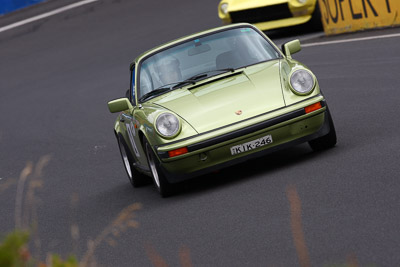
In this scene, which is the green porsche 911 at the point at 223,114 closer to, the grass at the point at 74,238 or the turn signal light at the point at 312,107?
the turn signal light at the point at 312,107

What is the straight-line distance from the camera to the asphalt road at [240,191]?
18.3 ft

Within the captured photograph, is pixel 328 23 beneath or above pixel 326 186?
beneath

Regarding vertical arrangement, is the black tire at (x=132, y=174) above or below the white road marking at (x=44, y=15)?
above

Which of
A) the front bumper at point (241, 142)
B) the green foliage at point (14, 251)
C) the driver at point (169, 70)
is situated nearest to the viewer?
the green foliage at point (14, 251)

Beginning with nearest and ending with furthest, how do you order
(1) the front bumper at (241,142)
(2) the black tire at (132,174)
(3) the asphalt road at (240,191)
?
(3) the asphalt road at (240,191) < (1) the front bumper at (241,142) < (2) the black tire at (132,174)

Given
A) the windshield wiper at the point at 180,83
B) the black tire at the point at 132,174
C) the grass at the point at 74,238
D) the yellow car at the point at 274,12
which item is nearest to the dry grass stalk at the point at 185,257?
the grass at the point at 74,238

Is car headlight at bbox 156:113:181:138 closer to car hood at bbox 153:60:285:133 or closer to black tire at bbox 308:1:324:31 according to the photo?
car hood at bbox 153:60:285:133

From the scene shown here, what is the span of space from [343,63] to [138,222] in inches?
307

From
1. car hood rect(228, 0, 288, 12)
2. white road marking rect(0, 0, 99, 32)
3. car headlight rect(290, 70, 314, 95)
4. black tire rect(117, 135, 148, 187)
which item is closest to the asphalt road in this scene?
black tire rect(117, 135, 148, 187)

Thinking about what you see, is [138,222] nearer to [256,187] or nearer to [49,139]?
[256,187]

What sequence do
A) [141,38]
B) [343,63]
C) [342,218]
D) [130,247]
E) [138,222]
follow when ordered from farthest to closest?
1. [141,38]
2. [343,63]
3. [138,222]
4. [130,247]
5. [342,218]

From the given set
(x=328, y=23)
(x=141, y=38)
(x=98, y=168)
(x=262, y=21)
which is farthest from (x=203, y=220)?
(x=141, y=38)

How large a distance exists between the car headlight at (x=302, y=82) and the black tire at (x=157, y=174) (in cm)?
129

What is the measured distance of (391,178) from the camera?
6.71m
